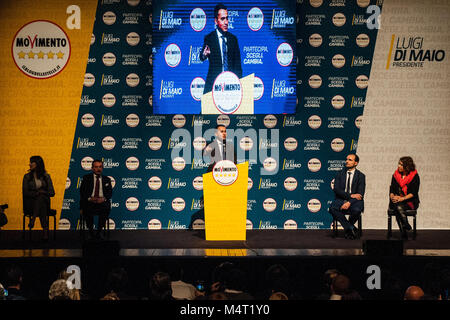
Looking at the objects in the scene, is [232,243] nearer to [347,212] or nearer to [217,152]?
[217,152]

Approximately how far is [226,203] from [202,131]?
182cm

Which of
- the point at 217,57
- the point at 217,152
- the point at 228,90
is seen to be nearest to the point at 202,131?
the point at 228,90

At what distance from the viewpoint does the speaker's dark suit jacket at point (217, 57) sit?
23.6 feet

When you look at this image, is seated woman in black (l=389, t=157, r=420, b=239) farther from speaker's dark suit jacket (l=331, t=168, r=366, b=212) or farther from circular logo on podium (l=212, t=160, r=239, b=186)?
circular logo on podium (l=212, t=160, r=239, b=186)

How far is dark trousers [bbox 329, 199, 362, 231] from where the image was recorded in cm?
638

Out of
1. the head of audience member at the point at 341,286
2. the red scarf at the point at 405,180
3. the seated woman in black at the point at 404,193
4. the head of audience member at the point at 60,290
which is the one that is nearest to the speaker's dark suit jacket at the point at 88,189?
the head of audience member at the point at 60,290

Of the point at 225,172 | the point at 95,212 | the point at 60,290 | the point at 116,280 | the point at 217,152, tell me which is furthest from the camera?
the point at 217,152

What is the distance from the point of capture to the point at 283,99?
721 centimetres

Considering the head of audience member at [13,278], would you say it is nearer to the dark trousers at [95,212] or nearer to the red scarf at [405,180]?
the dark trousers at [95,212]

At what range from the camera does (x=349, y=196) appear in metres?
6.48

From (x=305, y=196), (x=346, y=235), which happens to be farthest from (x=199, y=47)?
(x=346, y=235)

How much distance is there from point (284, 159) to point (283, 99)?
2.89 feet

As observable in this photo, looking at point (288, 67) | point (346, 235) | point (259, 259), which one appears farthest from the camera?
point (288, 67)

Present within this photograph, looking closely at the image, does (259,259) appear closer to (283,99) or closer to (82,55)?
(283,99)
